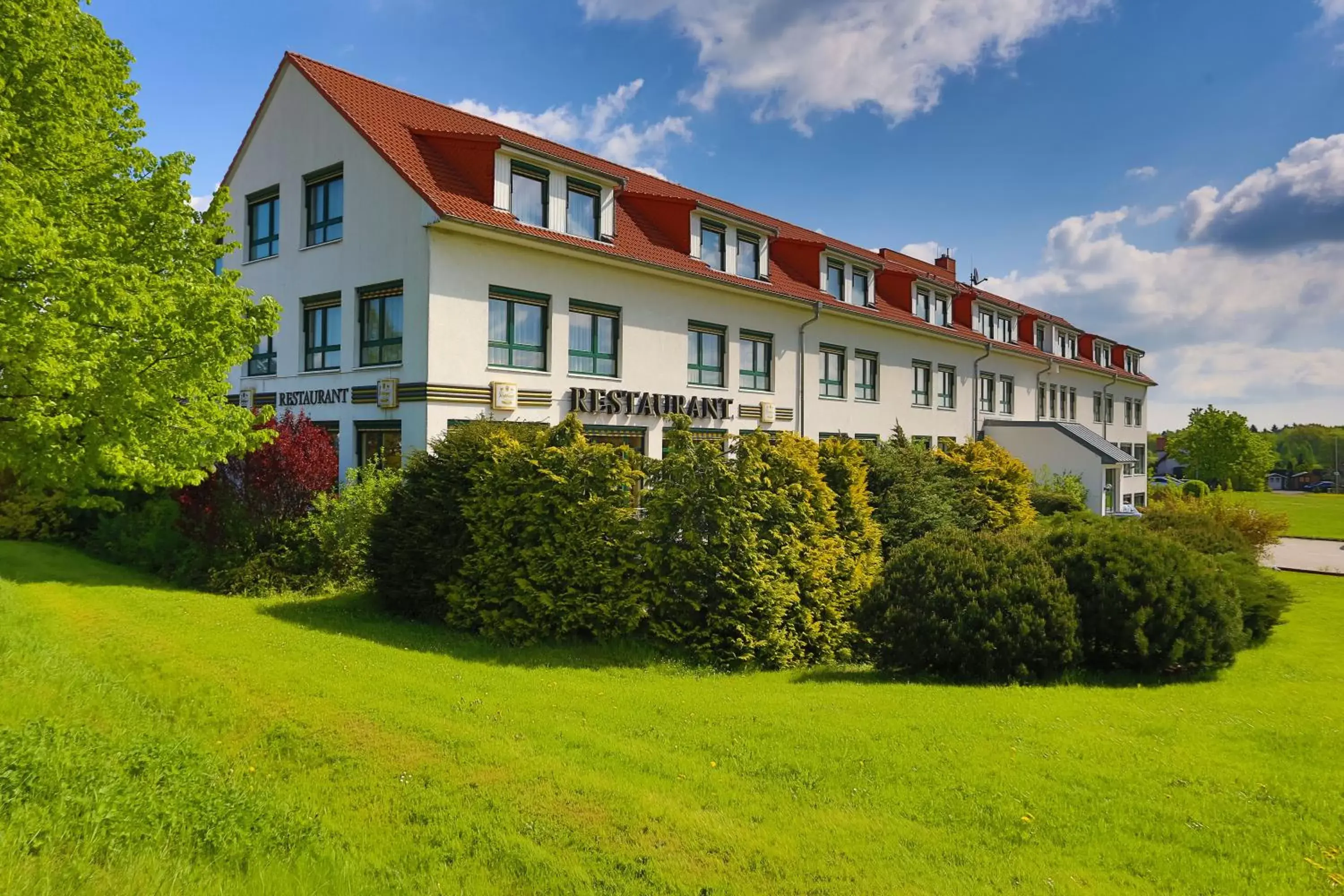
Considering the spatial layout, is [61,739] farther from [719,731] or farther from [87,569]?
[87,569]

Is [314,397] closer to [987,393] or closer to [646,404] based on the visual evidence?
[646,404]

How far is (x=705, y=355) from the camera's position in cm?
2295

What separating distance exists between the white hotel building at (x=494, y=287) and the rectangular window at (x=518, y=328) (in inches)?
1.9

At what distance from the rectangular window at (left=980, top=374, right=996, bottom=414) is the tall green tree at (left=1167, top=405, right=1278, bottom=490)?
148 feet

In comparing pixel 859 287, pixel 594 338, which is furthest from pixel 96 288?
pixel 859 287

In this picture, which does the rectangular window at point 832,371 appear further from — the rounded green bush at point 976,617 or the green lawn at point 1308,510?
the rounded green bush at point 976,617

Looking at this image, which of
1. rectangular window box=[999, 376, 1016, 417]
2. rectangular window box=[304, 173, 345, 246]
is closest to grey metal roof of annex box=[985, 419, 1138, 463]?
rectangular window box=[999, 376, 1016, 417]

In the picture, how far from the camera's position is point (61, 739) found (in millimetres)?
6160

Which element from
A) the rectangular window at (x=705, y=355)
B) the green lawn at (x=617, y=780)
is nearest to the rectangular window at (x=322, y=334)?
the rectangular window at (x=705, y=355)

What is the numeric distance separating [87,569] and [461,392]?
811 cm

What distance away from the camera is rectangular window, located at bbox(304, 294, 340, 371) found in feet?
62.0

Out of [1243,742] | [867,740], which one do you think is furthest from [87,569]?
[1243,742]

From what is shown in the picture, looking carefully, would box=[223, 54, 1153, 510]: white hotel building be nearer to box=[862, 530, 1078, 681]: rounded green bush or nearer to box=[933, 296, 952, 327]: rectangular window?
box=[933, 296, 952, 327]: rectangular window

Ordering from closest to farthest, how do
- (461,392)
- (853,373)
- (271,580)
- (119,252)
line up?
(119,252) → (271,580) → (461,392) → (853,373)
